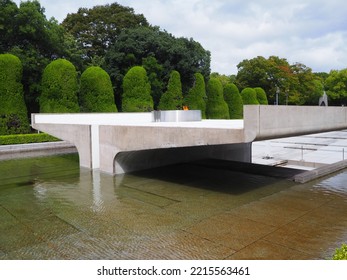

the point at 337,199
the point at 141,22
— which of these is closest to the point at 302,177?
the point at 337,199

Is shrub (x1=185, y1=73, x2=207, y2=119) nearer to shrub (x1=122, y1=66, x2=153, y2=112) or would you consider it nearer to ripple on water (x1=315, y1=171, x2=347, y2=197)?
shrub (x1=122, y1=66, x2=153, y2=112)

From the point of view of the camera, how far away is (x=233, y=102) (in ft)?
108

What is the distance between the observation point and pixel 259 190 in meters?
8.52

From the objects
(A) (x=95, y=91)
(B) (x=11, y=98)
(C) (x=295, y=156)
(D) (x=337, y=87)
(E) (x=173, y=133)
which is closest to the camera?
(E) (x=173, y=133)

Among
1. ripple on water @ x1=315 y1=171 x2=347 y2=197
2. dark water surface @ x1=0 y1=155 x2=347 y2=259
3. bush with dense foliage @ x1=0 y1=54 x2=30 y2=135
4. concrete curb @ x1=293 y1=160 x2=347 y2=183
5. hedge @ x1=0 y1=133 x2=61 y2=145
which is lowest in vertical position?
ripple on water @ x1=315 y1=171 x2=347 y2=197

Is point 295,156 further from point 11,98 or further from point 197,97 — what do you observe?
point 11,98

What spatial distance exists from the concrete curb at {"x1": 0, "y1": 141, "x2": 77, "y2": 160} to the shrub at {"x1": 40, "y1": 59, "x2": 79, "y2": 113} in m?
2.76

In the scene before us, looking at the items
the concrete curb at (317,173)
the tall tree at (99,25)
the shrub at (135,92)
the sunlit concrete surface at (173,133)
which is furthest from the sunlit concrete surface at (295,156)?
the tall tree at (99,25)

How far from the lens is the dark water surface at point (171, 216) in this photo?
15.9 feet

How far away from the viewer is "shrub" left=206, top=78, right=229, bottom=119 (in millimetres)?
30438

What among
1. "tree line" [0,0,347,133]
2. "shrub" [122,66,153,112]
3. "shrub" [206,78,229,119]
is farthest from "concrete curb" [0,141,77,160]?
"shrub" [206,78,229,119]

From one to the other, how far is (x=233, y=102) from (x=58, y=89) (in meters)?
18.5

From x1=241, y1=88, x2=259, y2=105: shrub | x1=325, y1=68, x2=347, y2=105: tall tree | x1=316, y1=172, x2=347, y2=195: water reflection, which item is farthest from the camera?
x1=325, y1=68, x2=347, y2=105: tall tree

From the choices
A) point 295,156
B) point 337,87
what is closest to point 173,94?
point 295,156
